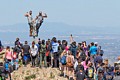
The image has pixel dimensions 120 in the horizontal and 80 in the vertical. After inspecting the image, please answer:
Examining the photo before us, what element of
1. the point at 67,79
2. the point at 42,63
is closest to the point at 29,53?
the point at 42,63

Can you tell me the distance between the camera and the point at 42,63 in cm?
3503

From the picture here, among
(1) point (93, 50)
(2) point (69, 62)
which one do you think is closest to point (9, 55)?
(2) point (69, 62)

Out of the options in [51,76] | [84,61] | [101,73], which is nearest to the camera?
[101,73]

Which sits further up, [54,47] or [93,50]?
[54,47]

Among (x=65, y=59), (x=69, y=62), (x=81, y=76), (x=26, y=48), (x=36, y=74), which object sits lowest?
(x=36, y=74)

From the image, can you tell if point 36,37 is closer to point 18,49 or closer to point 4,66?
point 18,49

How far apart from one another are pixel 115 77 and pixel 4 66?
675 cm

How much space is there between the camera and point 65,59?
31.8 m

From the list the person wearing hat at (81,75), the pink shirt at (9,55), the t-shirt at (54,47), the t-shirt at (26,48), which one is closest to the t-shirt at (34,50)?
the t-shirt at (26,48)

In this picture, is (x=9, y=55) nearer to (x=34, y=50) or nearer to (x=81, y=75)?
(x=34, y=50)

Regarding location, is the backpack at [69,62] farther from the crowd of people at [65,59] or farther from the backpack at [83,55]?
the backpack at [83,55]

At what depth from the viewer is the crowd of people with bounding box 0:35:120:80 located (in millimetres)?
30070

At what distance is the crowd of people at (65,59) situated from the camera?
3007 centimetres

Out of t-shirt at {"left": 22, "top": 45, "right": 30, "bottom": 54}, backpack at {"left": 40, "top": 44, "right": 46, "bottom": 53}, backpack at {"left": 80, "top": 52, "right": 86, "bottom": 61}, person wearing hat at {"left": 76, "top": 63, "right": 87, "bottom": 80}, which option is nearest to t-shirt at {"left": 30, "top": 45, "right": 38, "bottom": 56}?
t-shirt at {"left": 22, "top": 45, "right": 30, "bottom": 54}
